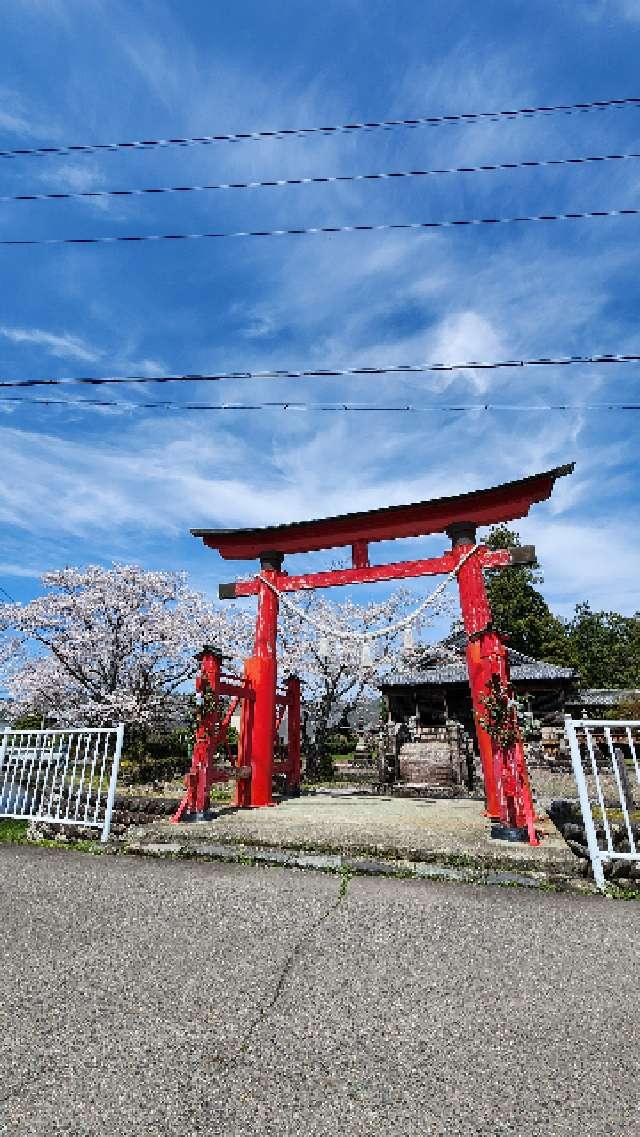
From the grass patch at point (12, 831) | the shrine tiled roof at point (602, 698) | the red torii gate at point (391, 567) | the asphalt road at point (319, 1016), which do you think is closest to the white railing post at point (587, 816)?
the asphalt road at point (319, 1016)

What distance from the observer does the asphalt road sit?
1.66m

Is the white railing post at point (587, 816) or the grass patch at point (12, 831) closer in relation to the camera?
the white railing post at point (587, 816)

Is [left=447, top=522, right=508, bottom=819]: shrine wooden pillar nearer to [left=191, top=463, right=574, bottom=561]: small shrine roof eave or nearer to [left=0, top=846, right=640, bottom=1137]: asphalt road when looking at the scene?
[left=191, top=463, right=574, bottom=561]: small shrine roof eave

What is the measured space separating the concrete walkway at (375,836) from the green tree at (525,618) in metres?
26.9

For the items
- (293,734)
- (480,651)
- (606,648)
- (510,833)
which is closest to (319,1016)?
(510,833)

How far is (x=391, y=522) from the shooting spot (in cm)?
816

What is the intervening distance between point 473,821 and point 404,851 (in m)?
2.19

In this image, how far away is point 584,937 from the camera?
3102mm

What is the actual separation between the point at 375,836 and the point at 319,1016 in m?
3.09

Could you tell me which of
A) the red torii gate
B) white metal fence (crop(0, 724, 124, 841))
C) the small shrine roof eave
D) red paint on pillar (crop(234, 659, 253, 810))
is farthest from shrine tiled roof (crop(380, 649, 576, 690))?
white metal fence (crop(0, 724, 124, 841))

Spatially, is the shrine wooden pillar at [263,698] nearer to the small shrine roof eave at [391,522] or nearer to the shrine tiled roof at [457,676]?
the small shrine roof eave at [391,522]

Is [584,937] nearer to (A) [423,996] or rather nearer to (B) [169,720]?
(A) [423,996]

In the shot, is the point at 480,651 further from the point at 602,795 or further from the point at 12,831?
the point at 12,831

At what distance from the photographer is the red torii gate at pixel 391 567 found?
6383 mm
